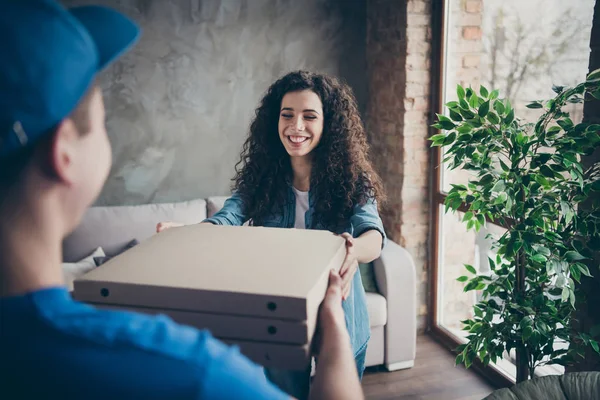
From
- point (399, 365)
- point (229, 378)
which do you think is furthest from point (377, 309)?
point (229, 378)

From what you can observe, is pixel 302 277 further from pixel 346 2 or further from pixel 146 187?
pixel 346 2

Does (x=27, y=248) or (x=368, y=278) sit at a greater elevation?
(x=27, y=248)

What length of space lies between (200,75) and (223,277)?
2.69 m

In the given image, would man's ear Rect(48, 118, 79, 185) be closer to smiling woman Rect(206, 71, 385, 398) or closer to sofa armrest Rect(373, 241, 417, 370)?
smiling woman Rect(206, 71, 385, 398)

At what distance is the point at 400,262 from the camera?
2.92 meters

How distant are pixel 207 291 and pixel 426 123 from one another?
2.62 m

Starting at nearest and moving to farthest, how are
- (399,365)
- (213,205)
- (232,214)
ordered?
(232,214)
(399,365)
(213,205)

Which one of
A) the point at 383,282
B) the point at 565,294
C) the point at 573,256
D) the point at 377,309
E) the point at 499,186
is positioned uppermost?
the point at 499,186

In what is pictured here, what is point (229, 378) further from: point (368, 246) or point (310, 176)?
point (310, 176)

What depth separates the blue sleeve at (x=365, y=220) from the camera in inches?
61.8

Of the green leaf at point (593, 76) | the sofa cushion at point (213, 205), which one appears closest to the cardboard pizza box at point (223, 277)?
the green leaf at point (593, 76)

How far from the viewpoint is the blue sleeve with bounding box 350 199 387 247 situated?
5.15ft

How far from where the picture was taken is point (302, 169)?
72.9 inches

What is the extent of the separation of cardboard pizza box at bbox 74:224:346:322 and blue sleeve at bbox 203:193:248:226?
48 cm
